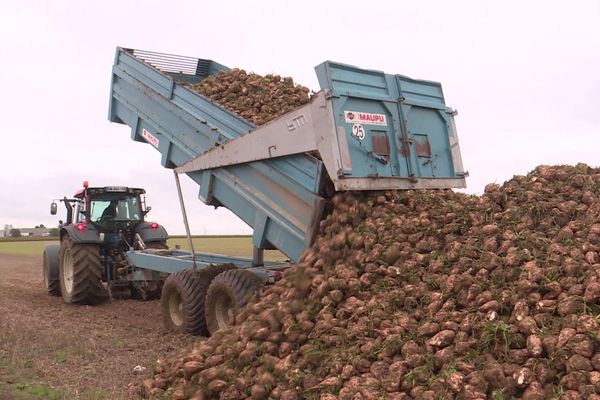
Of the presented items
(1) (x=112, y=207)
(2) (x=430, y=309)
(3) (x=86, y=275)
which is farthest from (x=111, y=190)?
(2) (x=430, y=309)

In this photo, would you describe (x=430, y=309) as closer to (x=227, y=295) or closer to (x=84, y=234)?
(x=227, y=295)

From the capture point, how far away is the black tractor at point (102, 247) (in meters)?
10.0

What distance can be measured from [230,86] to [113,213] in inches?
167

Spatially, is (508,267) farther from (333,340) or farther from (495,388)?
(333,340)

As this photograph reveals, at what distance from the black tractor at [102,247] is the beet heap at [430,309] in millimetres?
4957

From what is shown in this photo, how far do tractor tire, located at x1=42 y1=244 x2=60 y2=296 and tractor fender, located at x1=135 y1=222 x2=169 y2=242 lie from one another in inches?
66.3

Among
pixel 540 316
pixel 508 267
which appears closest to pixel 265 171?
pixel 508 267

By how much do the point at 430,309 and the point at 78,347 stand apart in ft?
13.3

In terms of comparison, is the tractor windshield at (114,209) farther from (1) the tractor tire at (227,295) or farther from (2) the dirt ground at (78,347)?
(1) the tractor tire at (227,295)

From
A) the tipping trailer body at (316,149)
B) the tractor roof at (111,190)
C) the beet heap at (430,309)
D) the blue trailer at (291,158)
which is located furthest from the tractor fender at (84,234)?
the beet heap at (430,309)

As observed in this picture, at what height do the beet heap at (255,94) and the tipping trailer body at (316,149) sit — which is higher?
the beet heap at (255,94)

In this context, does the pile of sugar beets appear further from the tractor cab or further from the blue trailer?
the tractor cab

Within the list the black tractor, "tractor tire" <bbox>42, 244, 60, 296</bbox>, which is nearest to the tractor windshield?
the black tractor

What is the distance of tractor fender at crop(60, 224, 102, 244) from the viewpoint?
33.0 feet
